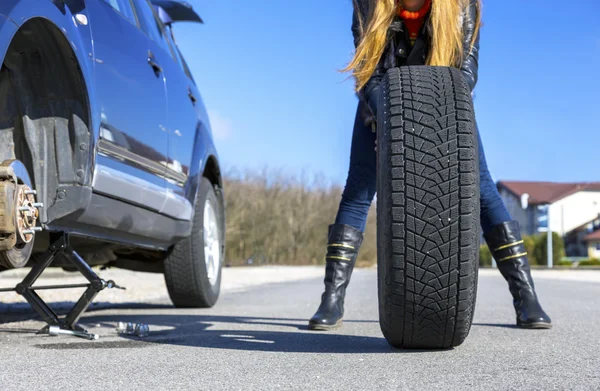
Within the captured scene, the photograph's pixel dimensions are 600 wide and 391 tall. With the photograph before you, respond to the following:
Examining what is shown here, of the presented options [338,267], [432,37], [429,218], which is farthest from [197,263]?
[429,218]

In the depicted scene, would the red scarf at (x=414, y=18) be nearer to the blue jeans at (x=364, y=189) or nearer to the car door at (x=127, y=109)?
the blue jeans at (x=364, y=189)

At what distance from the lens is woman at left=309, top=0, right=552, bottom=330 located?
10.7 ft

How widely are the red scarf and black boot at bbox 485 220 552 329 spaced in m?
0.96

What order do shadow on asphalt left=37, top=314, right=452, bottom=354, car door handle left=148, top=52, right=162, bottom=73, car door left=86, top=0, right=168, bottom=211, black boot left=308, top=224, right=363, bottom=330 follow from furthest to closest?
car door handle left=148, top=52, right=162, bottom=73 < black boot left=308, top=224, right=363, bottom=330 < car door left=86, top=0, right=168, bottom=211 < shadow on asphalt left=37, top=314, right=452, bottom=354

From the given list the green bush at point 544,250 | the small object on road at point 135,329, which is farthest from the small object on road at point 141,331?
the green bush at point 544,250

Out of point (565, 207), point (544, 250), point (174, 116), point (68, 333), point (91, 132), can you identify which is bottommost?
point (68, 333)

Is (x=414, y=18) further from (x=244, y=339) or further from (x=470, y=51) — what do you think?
(x=244, y=339)

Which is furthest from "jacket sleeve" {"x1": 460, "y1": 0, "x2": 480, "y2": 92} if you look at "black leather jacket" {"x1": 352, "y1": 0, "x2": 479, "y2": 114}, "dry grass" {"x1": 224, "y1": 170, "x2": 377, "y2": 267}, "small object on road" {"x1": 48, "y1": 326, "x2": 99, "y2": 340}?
"dry grass" {"x1": 224, "y1": 170, "x2": 377, "y2": 267}

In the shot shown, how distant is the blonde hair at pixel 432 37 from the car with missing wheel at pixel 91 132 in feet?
3.11

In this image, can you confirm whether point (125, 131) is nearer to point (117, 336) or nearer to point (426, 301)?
point (117, 336)

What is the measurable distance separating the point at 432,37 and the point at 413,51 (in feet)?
0.41

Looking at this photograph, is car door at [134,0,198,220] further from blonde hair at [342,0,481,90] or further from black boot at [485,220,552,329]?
black boot at [485,220,552,329]

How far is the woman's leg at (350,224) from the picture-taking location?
3.61 meters

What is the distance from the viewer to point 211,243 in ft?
17.3
